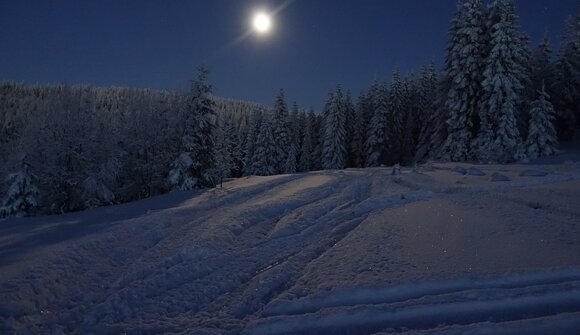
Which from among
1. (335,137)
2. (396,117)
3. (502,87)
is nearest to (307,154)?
(335,137)

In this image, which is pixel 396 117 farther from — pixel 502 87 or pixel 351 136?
pixel 502 87

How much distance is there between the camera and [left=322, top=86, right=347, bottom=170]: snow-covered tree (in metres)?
44.8

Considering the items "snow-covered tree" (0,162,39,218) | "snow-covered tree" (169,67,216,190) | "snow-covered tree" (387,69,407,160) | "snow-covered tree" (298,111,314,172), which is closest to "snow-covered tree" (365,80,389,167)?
"snow-covered tree" (387,69,407,160)

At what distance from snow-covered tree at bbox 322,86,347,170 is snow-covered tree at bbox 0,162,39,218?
2914 centimetres

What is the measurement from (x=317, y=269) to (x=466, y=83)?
25912mm

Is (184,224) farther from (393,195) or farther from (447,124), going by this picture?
(447,124)

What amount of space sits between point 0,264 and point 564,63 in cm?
3824

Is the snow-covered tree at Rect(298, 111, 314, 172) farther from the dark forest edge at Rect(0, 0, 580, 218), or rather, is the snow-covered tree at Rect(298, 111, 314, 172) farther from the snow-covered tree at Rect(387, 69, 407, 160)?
the dark forest edge at Rect(0, 0, 580, 218)

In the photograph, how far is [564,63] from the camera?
30.8m

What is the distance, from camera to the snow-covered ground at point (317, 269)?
4820 mm

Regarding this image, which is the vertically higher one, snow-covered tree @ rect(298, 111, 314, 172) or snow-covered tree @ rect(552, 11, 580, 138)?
snow-covered tree @ rect(552, 11, 580, 138)

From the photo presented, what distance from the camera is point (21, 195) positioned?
990 inches

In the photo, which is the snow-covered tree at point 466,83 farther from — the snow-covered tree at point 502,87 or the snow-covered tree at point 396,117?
the snow-covered tree at point 396,117

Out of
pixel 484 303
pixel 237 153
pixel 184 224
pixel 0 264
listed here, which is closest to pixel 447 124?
pixel 184 224
